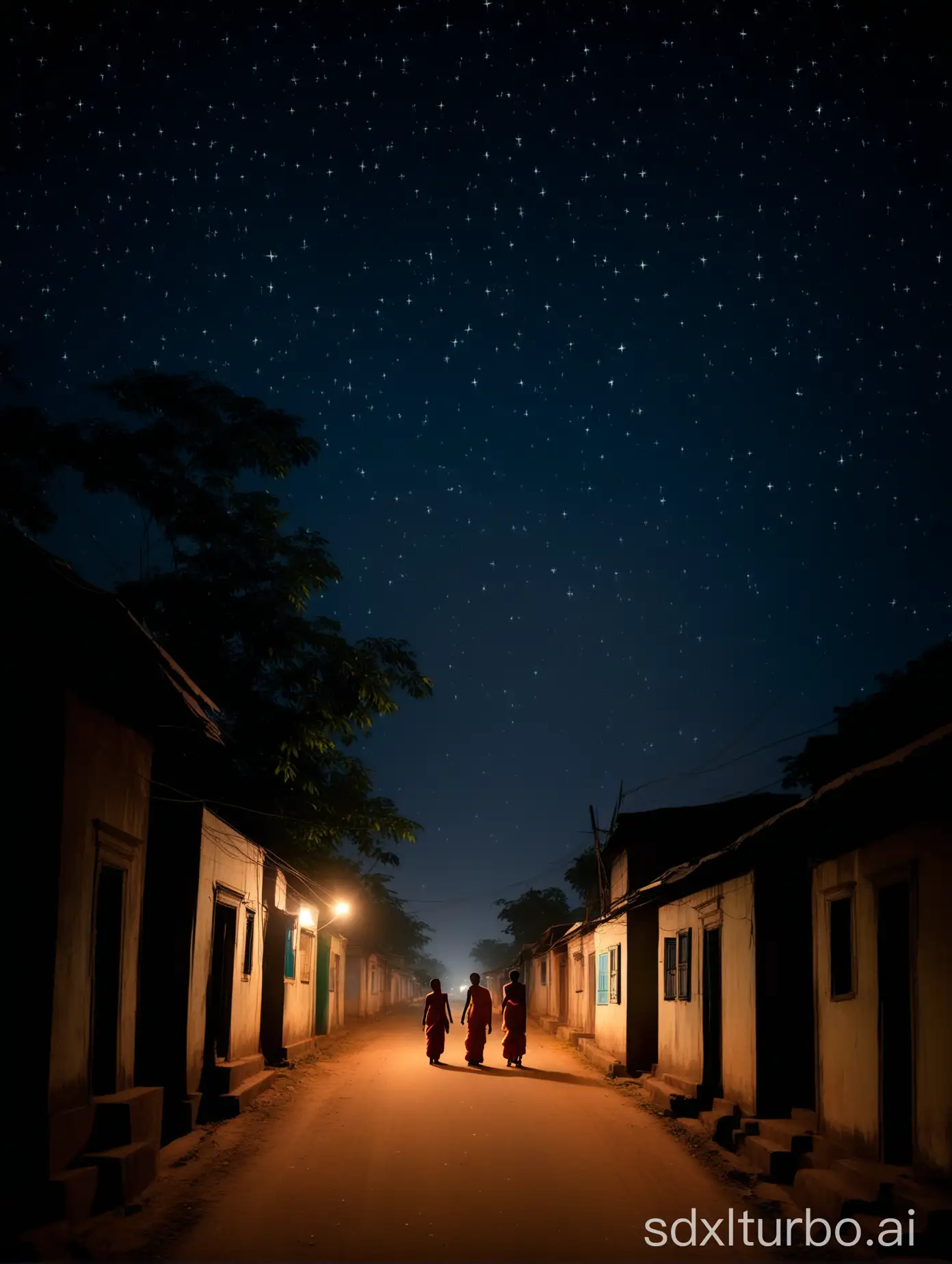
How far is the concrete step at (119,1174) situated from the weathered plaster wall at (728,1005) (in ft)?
20.7

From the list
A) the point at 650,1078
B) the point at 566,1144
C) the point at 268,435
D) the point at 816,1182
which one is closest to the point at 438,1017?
the point at 650,1078

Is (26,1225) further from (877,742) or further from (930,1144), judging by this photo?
(877,742)

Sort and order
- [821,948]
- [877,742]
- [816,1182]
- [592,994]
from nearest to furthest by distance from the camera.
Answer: [816,1182] < [821,948] < [877,742] < [592,994]

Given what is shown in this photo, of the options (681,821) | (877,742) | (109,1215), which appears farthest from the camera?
(681,821)

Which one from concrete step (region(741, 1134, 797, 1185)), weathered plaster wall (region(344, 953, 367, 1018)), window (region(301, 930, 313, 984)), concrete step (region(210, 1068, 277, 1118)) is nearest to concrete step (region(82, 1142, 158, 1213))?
concrete step (region(210, 1068, 277, 1118))

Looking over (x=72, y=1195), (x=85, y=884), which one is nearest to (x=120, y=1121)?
(x=72, y=1195)

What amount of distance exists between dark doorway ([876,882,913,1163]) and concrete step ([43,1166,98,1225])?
5731mm

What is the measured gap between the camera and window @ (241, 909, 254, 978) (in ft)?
52.0

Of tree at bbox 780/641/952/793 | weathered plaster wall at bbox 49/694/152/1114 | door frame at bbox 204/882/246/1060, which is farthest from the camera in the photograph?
door frame at bbox 204/882/246/1060

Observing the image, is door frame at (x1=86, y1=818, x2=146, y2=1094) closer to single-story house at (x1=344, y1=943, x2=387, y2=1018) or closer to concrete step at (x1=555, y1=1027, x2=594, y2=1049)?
concrete step at (x1=555, y1=1027, x2=594, y2=1049)

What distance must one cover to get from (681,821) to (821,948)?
12.7 meters

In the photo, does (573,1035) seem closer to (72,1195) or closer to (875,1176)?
(875,1176)

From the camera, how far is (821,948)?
32.9 ft

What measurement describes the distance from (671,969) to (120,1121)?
10.5 meters
